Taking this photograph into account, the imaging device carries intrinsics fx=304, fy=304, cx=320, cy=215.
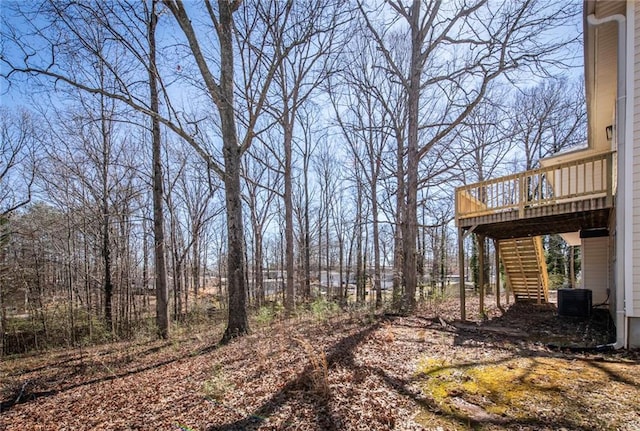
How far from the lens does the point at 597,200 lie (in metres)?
5.93

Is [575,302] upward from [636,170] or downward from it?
downward

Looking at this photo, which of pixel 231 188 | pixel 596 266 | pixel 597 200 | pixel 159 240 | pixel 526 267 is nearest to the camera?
pixel 597 200

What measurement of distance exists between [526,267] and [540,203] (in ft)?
16.4

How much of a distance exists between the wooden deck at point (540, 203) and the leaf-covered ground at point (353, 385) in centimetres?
249

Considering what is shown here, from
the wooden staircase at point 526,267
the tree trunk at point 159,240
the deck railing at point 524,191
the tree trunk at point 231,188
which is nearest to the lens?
the deck railing at point 524,191

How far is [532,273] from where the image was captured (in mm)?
10414

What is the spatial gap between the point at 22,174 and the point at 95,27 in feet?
30.2

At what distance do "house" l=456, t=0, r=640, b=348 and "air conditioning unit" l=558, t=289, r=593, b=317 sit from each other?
48cm

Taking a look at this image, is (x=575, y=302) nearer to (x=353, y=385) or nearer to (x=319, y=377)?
(x=353, y=385)

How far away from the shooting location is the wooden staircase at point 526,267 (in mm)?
10039

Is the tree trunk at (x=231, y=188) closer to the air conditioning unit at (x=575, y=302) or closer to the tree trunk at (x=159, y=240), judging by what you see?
the tree trunk at (x=159, y=240)

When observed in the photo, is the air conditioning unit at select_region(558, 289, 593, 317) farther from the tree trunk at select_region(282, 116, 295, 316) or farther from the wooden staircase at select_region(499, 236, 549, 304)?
the tree trunk at select_region(282, 116, 295, 316)

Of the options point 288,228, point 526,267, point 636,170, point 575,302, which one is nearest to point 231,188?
point 288,228

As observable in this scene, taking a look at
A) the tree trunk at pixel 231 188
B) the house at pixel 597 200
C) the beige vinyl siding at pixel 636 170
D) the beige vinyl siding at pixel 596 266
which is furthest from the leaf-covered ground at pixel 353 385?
the beige vinyl siding at pixel 596 266
